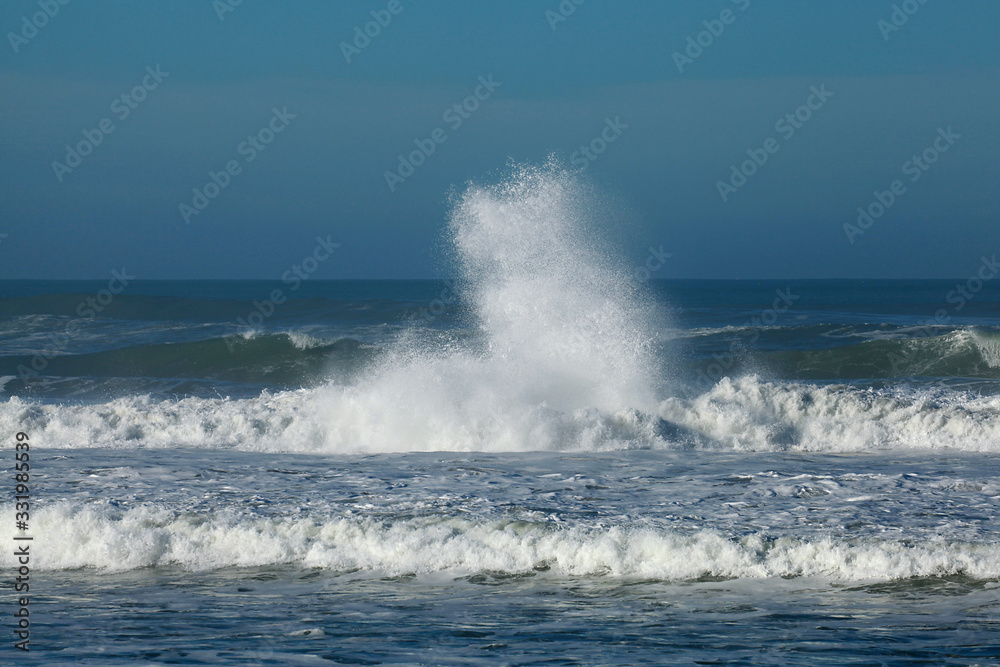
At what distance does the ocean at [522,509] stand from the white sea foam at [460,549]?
2 cm

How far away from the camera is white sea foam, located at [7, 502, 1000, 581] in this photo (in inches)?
266

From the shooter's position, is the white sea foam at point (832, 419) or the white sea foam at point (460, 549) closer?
the white sea foam at point (460, 549)

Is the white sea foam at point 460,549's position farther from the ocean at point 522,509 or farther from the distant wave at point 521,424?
the distant wave at point 521,424

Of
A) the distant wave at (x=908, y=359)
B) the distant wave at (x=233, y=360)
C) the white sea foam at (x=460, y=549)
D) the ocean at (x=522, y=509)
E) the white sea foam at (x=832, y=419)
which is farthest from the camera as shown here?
the distant wave at (x=233, y=360)

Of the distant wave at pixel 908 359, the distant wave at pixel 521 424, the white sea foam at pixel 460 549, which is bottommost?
the white sea foam at pixel 460 549

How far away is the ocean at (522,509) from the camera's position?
18.3 ft

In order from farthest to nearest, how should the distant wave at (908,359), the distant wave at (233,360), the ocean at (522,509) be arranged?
the distant wave at (233,360)
the distant wave at (908,359)
the ocean at (522,509)

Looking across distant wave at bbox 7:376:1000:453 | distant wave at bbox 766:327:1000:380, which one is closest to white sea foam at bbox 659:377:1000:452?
distant wave at bbox 7:376:1000:453

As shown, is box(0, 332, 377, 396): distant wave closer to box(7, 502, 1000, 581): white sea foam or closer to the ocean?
the ocean

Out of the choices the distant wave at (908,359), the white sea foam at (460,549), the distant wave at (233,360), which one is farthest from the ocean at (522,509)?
the distant wave at (233,360)

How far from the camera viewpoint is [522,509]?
27.1 ft

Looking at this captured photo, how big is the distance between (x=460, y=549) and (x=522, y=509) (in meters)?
1.16

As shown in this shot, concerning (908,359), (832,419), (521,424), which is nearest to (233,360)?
(521,424)

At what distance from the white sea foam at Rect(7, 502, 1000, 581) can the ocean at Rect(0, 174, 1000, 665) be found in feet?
0.08
